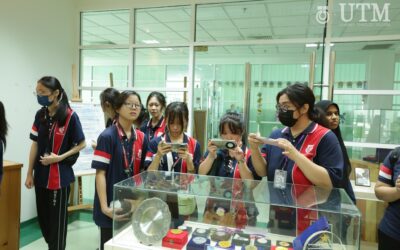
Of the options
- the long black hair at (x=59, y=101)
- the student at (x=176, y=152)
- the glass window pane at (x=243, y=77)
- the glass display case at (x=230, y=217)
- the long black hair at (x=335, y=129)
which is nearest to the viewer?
the glass display case at (x=230, y=217)

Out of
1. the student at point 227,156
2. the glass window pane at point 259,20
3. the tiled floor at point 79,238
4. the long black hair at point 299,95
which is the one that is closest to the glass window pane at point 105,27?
the glass window pane at point 259,20

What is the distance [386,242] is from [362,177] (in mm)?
1288

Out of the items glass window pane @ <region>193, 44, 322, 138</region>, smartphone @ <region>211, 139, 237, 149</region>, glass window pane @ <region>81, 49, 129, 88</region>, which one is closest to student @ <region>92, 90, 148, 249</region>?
smartphone @ <region>211, 139, 237, 149</region>

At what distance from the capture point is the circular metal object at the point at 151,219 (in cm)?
131

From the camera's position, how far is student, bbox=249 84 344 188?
1.36 metres

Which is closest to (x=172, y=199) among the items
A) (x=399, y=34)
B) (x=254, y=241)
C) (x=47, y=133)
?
(x=254, y=241)

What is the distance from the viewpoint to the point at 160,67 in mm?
4148

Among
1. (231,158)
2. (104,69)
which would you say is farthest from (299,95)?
(104,69)

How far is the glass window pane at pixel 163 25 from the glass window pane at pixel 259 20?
0.27 meters

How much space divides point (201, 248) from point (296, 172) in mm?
583

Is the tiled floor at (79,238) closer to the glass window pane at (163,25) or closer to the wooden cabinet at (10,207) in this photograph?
the wooden cabinet at (10,207)

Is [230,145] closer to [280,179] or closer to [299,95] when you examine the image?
[280,179]

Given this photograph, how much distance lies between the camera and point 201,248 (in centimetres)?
123

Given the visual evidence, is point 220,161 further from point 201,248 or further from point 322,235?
point 322,235
